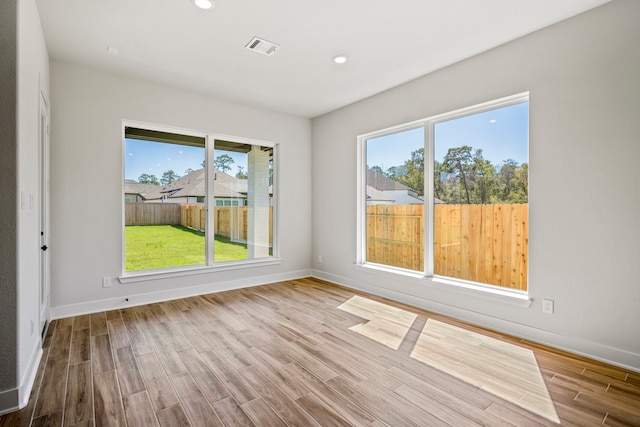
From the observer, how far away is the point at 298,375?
230 cm

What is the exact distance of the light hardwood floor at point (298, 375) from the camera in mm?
1853

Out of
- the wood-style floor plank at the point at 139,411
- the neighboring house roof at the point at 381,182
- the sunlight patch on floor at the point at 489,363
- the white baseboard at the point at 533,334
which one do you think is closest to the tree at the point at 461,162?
the neighboring house roof at the point at 381,182

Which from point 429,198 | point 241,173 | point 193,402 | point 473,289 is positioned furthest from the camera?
point 241,173

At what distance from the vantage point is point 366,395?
2057 millimetres

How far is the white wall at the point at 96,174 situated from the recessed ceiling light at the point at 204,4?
192 centimetres

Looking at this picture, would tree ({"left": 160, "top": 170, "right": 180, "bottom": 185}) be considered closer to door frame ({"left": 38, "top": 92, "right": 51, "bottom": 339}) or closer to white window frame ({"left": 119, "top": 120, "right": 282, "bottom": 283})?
white window frame ({"left": 119, "top": 120, "right": 282, "bottom": 283})

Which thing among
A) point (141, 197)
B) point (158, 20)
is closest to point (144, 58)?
point (158, 20)

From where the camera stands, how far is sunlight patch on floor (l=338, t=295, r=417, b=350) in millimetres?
2979

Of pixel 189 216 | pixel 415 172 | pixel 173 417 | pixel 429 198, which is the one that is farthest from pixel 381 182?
pixel 173 417

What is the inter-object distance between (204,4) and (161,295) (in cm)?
335

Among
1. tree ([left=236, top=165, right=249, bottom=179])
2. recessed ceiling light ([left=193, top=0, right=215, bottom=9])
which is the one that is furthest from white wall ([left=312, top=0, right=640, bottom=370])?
tree ([left=236, top=165, right=249, bottom=179])

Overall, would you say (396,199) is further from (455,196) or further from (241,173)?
(241,173)

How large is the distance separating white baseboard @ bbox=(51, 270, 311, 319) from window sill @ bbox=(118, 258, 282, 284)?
0.62 feet

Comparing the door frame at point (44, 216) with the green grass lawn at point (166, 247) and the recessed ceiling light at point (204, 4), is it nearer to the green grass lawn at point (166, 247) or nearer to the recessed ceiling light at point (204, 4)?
the green grass lawn at point (166, 247)
